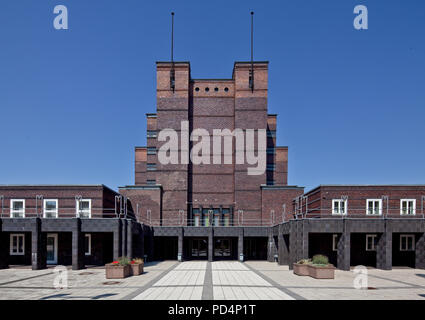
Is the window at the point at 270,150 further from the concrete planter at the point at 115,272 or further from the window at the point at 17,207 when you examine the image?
the concrete planter at the point at 115,272

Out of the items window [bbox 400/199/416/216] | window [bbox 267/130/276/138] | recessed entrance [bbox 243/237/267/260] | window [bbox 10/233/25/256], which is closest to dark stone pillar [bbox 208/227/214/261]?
recessed entrance [bbox 243/237/267/260]

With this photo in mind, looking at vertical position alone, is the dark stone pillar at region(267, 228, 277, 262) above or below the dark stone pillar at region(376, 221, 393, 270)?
below

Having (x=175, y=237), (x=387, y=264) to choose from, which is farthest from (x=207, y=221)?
(x=387, y=264)

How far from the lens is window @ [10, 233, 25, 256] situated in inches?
1197

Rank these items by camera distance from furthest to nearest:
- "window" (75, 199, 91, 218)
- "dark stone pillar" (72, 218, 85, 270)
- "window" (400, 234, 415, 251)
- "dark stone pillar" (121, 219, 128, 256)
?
"window" (400, 234, 415, 251) < "window" (75, 199, 91, 218) < "dark stone pillar" (121, 219, 128, 256) < "dark stone pillar" (72, 218, 85, 270)

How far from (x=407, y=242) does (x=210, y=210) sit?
22028 mm

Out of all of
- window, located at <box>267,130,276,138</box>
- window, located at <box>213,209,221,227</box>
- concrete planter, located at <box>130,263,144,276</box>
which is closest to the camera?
concrete planter, located at <box>130,263,144,276</box>

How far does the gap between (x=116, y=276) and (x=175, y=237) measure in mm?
20166

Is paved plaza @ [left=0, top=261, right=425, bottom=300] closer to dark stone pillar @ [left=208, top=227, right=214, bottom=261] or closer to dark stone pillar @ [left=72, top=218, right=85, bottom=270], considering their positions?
dark stone pillar @ [left=72, top=218, right=85, bottom=270]

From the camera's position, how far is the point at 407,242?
30062 mm

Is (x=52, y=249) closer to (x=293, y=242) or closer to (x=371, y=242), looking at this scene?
(x=293, y=242)

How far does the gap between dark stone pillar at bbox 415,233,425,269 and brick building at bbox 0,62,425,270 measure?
0.26 ft
